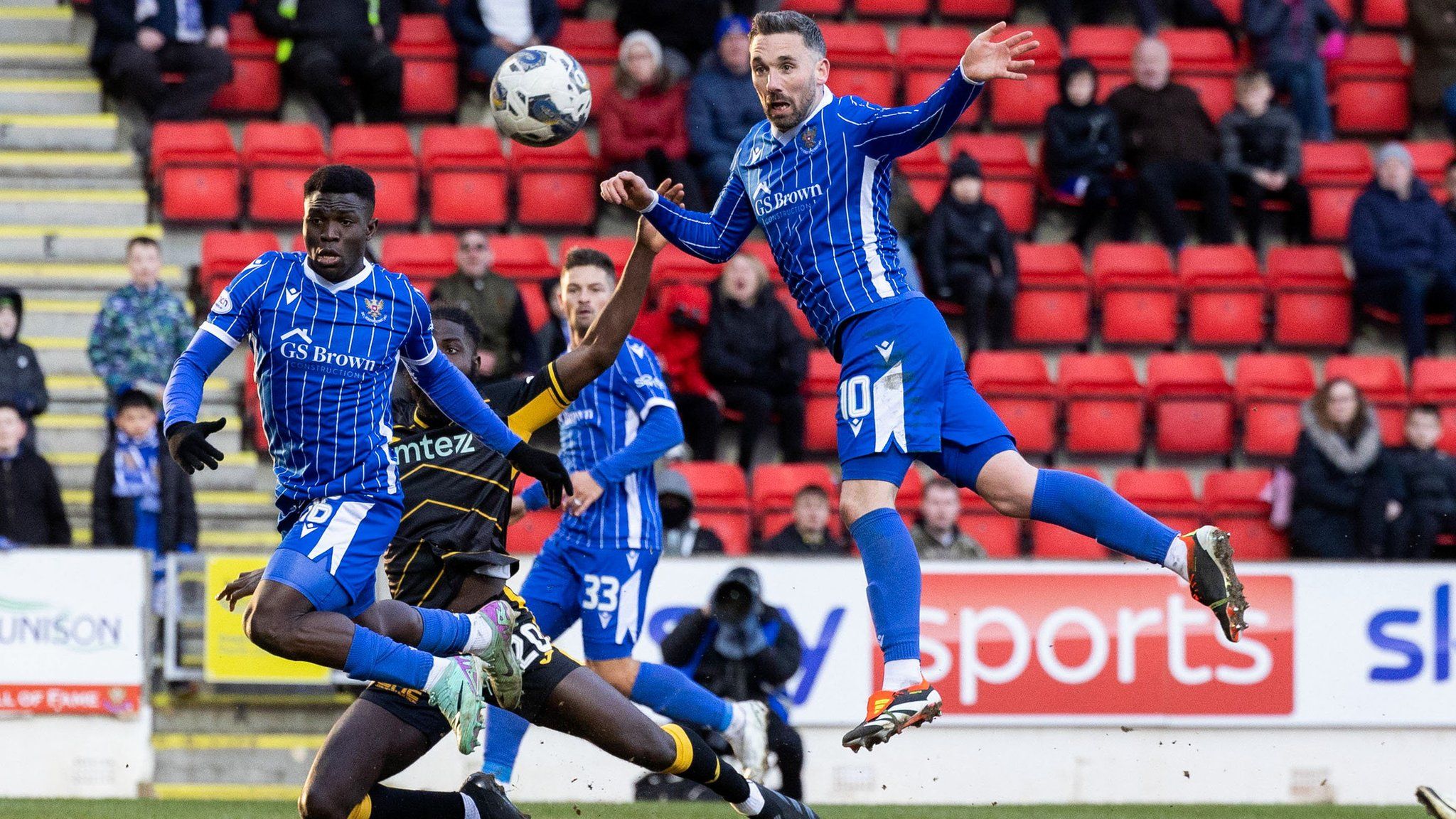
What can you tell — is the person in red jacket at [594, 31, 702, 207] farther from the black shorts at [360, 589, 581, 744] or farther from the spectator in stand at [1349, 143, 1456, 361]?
the black shorts at [360, 589, 581, 744]

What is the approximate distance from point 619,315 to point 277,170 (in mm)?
7172

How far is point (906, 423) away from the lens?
582cm

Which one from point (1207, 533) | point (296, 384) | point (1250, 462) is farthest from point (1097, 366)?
point (296, 384)

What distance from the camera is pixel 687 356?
455 inches

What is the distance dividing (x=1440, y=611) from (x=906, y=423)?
516cm

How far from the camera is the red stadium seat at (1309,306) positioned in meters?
13.2

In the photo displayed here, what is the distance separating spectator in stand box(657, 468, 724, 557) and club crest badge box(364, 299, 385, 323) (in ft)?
14.2

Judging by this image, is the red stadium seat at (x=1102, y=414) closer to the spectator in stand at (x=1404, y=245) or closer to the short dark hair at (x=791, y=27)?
the spectator in stand at (x=1404, y=245)

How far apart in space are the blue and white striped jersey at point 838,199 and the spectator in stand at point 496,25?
7.69m

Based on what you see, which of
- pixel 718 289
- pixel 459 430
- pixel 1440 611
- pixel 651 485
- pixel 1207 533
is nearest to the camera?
pixel 1207 533

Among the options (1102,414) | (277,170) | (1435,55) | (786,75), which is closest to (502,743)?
(786,75)

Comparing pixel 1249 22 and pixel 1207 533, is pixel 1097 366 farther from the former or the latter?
pixel 1207 533

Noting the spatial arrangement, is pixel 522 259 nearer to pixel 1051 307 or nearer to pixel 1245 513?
pixel 1051 307

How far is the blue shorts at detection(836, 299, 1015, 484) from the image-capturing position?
5.83m
